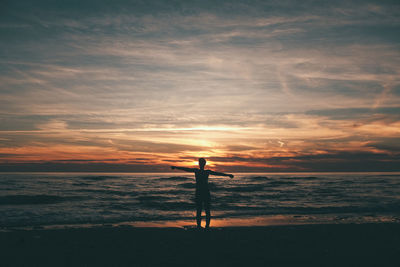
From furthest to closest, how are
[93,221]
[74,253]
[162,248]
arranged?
[93,221]
[162,248]
[74,253]

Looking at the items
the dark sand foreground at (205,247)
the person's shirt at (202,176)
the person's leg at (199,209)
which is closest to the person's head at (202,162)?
the person's shirt at (202,176)

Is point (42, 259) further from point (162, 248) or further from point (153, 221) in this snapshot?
point (153, 221)

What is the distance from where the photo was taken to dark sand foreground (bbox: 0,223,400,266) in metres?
7.32

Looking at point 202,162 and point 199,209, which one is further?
point 199,209

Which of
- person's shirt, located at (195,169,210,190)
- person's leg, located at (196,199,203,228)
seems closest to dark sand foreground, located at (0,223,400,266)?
person's leg, located at (196,199,203,228)

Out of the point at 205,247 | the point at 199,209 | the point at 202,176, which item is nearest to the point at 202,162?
the point at 202,176

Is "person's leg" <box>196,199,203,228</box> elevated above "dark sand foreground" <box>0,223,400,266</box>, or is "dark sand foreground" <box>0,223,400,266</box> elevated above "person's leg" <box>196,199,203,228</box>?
"person's leg" <box>196,199,203,228</box>

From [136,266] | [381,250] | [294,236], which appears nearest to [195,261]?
[136,266]

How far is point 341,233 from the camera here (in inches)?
435

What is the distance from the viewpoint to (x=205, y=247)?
28.7 ft

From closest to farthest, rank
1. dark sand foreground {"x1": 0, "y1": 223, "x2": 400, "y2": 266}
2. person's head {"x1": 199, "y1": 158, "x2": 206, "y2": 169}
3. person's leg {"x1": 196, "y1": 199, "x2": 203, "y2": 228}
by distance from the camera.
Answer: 1. dark sand foreground {"x1": 0, "y1": 223, "x2": 400, "y2": 266}
2. person's head {"x1": 199, "y1": 158, "x2": 206, "y2": 169}
3. person's leg {"x1": 196, "y1": 199, "x2": 203, "y2": 228}

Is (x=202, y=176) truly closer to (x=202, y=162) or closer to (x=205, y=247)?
(x=202, y=162)

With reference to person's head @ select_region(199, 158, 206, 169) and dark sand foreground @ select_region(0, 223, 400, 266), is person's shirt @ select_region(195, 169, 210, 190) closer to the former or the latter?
person's head @ select_region(199, 158, 206, 169)

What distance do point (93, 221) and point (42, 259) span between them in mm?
7336
